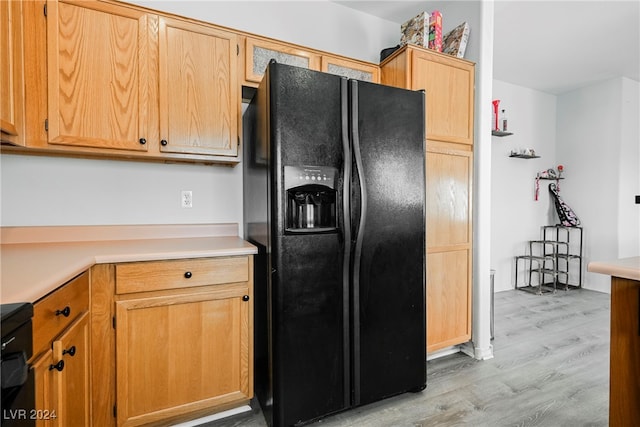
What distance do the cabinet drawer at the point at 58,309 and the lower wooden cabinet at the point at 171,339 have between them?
0.12 m

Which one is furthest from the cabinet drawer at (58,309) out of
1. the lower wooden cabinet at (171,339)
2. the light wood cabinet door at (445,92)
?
the light wood cabinet door at (445,92)

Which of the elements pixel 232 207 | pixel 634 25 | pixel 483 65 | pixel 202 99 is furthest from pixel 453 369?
pixel 634 25

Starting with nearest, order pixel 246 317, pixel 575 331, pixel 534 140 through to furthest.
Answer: pixel 246 317, pixel 575 331, pixel 534 140

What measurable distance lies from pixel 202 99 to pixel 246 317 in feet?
4.15

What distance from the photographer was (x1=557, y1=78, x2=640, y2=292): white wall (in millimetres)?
4148

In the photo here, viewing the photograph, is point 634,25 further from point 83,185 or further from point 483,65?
point 83,185

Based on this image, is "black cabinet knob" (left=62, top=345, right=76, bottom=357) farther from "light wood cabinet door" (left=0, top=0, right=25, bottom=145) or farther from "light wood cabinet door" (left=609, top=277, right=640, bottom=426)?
"light wood cabinet door" (left=609, top=277, right=640, bottom=426)

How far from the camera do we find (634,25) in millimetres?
2998

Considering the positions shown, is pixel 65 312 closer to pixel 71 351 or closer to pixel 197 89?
pixel 71 351

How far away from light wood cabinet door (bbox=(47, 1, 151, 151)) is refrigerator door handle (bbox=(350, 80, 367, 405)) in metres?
1.13

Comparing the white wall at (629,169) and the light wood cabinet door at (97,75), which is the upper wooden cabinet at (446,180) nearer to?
the light wood cabinet door at (97,75)

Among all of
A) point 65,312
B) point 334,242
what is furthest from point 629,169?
point 65,312

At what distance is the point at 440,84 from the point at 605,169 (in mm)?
3591

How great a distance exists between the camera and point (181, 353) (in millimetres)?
1572
